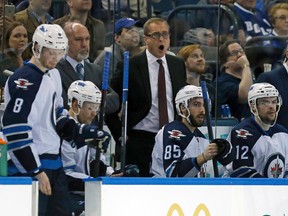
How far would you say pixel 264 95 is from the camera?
8477mm

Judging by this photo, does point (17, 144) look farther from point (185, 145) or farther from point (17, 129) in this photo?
point (185, 145)

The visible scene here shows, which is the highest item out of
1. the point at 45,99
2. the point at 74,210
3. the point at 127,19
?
the point at 127,19

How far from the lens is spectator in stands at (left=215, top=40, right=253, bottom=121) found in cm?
894

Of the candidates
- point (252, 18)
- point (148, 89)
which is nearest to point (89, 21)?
point (148, 89)

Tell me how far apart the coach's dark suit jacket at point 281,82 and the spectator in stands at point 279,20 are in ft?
1.45

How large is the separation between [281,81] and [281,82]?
0.4 inches

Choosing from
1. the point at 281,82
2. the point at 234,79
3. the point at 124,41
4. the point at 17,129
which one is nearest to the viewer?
the point at 17,129

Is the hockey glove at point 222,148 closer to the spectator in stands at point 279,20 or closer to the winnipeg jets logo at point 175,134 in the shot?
the winnipeg jets logo at point 175,134

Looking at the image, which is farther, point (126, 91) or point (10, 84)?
point (126, 91)

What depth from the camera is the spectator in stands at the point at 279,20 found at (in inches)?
365

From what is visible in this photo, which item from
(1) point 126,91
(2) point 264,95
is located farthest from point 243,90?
(1) point 126,91

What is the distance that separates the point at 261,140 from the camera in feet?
27.6

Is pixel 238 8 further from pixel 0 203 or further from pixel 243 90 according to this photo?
pixel 0 203

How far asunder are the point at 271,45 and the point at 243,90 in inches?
20.3
